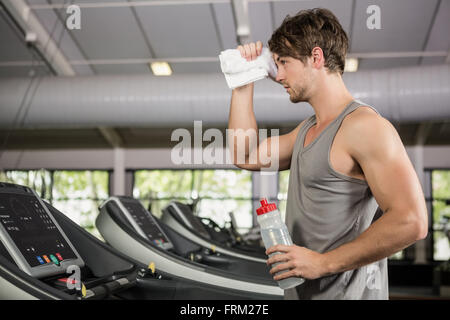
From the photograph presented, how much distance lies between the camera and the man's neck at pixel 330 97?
3.77 feet

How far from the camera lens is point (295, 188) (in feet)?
3.83

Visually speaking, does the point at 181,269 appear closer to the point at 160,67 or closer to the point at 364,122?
the point at 364,122

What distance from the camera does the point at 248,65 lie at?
1.23 m

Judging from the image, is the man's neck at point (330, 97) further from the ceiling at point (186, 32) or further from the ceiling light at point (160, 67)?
the ceiling light at point (160, 67)

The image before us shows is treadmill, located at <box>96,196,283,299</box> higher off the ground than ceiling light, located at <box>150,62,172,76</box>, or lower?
lower

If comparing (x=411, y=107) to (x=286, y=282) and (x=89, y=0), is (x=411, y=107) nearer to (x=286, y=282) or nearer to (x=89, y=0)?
(x=89, y=0)

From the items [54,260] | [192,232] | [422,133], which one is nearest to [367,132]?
[54,260]

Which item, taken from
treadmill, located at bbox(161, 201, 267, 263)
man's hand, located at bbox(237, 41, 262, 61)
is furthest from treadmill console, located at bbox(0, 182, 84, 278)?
treadmill, located at bbox(161, 201, 267, 263)

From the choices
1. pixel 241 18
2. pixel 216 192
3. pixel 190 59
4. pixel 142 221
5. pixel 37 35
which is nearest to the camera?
pixel 142 221

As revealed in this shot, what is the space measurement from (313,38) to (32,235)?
94 centimetres

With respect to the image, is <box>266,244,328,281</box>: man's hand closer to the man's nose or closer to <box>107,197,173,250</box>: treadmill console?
the man's nose

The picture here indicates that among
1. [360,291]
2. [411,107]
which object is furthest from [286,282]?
[411,107]

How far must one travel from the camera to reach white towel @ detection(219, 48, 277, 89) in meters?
1.22

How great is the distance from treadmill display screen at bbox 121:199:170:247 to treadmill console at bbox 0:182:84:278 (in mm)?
1024
